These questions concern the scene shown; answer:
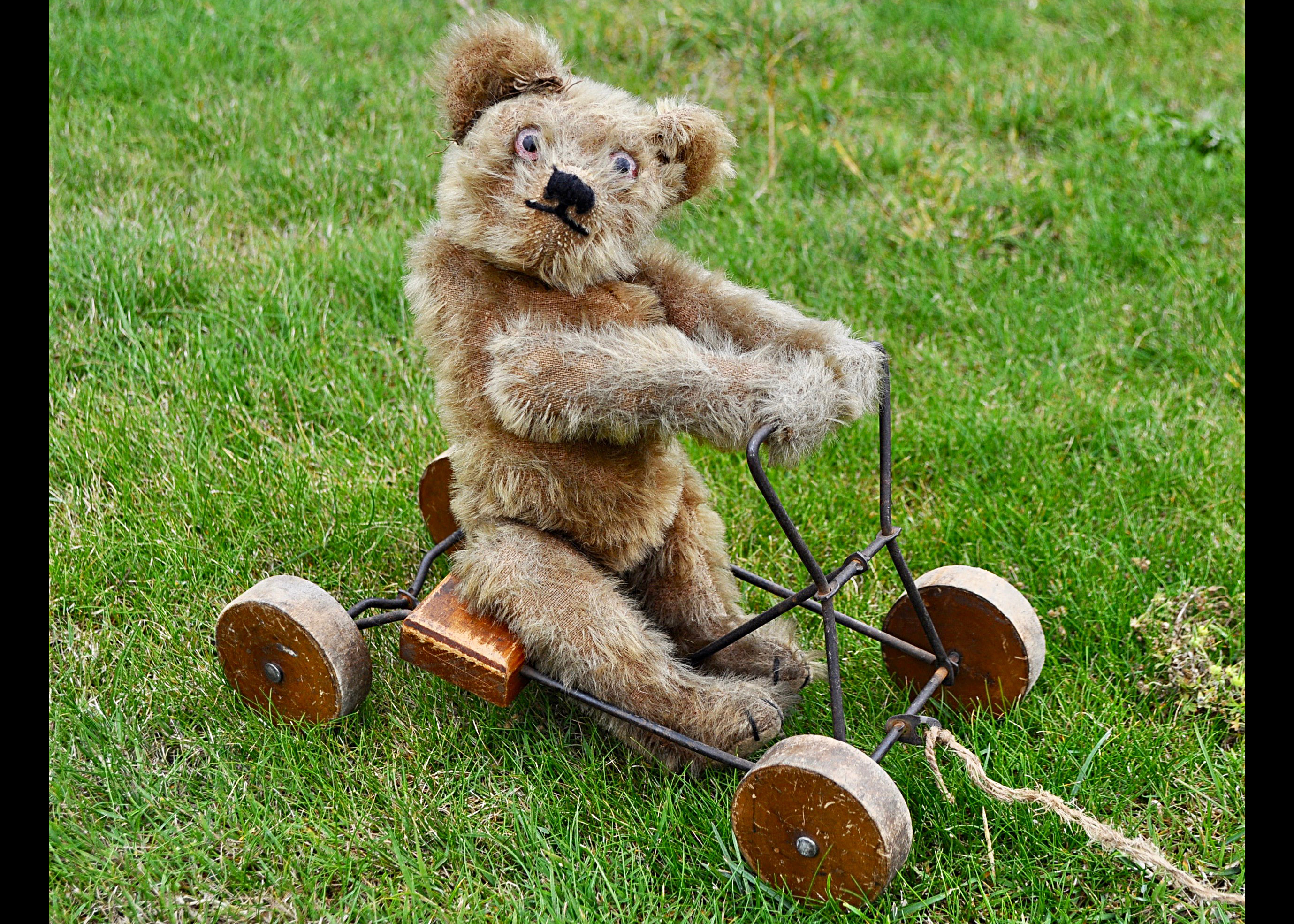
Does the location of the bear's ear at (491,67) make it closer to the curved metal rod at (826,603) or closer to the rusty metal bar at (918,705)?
the curved metal rod at (826,603)

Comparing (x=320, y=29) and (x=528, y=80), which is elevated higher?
(x=528, y=80)

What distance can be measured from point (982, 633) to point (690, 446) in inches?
47.3

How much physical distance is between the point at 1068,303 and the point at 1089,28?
248 cm

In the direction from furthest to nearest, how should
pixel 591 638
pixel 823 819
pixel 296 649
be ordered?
1. pixel 296 649
2. pixel 591 638
3. pixel 823 819

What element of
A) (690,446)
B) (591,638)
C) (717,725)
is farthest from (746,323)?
(690,446)

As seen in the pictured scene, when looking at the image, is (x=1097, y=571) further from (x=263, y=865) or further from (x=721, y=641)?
(x=263, y=865)

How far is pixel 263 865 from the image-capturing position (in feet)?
7.03

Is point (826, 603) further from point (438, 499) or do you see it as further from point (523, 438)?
point (438, 499)

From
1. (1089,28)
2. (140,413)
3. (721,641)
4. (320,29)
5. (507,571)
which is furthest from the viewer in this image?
(1089,28)

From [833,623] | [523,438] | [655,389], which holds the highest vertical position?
[655,389]

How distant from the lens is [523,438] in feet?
7.03

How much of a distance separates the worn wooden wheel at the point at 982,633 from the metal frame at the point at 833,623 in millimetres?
33

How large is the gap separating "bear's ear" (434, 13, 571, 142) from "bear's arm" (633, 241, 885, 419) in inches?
14.9

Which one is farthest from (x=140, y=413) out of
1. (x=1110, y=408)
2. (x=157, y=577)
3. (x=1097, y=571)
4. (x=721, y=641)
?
(x=1110, y=408)
